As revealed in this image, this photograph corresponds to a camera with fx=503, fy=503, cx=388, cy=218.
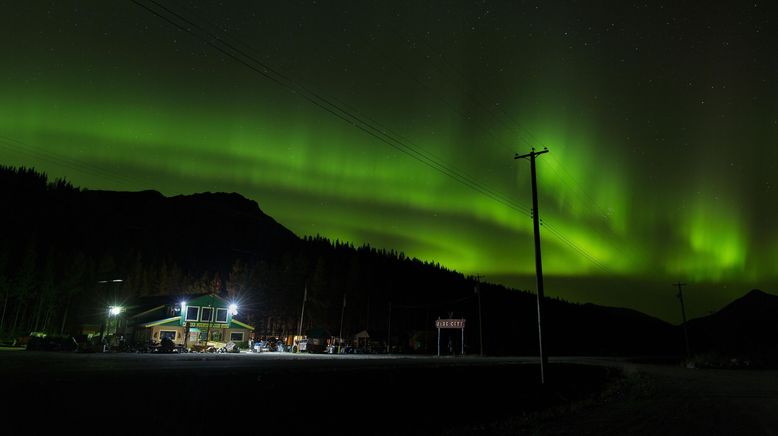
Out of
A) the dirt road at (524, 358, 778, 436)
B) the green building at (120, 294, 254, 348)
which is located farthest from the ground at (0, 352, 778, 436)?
the green building at (120, 294, 254, 348)

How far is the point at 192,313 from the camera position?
73.6 m

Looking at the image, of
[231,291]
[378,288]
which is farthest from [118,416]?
[378,288]

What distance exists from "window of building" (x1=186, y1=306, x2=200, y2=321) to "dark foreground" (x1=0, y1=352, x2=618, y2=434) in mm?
49373

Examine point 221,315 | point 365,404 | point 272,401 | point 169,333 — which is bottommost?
point 365,404

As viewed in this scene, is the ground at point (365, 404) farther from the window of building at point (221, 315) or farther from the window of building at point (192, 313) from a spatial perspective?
the window of building at point (221, 315)

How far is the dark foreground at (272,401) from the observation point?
54.8ft

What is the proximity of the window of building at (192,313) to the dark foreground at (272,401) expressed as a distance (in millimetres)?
49373

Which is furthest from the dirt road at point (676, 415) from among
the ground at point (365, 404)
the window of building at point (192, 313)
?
the window of building at point (192, 313)

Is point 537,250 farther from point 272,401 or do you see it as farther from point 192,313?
point 192,313

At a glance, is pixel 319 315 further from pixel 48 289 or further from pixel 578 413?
pixel 578 413

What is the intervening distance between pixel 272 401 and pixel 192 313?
57987 mm

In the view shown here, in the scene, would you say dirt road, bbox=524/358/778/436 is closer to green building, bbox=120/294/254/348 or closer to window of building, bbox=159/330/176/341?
green building, bbox=120/294/254/348

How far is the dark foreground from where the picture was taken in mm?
16703

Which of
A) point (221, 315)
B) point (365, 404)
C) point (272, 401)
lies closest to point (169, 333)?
point (221, 315)
